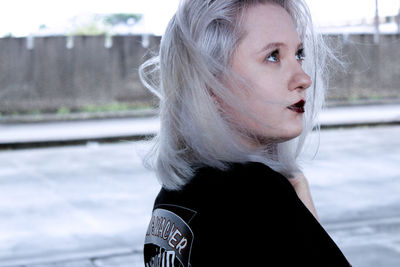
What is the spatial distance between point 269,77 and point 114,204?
18.8 ft

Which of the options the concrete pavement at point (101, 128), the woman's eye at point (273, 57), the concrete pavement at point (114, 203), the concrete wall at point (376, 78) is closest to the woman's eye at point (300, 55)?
the woman's eye at point (273, 57)

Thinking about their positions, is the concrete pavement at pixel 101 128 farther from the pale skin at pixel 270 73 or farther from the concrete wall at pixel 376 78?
the pale skin at pixel 270 73

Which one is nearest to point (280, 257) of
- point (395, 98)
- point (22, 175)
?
point (22, 175)

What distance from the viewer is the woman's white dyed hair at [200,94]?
39.7 inches

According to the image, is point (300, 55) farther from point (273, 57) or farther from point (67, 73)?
point (67, 73)

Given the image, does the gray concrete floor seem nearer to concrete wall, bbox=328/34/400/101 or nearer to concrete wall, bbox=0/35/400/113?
concrete wall, bbox=0/35/400/113

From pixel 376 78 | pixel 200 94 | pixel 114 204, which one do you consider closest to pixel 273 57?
pixel 200 94

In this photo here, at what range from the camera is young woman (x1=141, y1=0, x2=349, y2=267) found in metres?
0.88

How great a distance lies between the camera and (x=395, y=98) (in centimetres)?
2097

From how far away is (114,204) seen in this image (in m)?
6.59

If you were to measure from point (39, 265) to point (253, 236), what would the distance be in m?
3.95

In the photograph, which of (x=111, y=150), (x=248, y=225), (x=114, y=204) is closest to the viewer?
(x=248, y=225)

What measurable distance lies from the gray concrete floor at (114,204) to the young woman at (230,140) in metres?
0.34

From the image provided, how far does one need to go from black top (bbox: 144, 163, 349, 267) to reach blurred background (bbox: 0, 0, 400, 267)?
0.43m
